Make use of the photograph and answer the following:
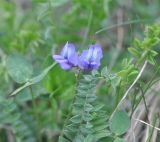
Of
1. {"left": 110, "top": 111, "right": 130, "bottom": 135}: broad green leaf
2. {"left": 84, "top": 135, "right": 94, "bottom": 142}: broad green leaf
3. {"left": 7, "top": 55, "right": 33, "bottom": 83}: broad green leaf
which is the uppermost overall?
{"left": 7, "top": 55, "right": 33, "bottom": 83}: broad green leaf

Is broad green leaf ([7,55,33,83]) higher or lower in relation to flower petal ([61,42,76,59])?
lower

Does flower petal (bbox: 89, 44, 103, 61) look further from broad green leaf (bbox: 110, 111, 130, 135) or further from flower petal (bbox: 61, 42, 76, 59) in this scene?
broad green leaf (bbox: 110, 111, 130, 135)

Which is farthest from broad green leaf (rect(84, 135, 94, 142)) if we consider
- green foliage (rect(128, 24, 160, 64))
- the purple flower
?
green foliage (rect(128, 24, 160, 64))

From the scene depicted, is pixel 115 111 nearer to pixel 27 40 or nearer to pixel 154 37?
pixel 154 37

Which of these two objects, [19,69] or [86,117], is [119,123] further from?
[19,69]

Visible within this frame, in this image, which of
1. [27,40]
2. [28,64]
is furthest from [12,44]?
[28,64]

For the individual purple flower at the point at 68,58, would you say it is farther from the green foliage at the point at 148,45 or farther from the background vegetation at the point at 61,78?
the green foliage at the point at 148,45

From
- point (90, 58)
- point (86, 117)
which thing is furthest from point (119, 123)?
point (90, 58)
